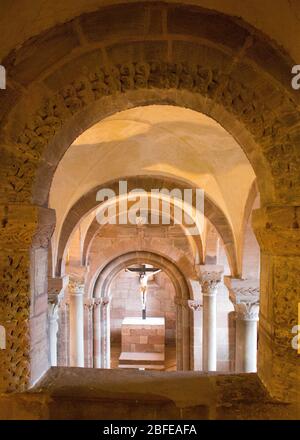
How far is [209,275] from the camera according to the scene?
8.81 metres

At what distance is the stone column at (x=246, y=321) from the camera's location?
19.5 feet

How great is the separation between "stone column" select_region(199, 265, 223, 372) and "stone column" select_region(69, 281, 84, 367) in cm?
272

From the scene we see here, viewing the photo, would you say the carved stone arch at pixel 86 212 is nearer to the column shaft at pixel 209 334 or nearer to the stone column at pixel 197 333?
the column shaft at pixel 209 334

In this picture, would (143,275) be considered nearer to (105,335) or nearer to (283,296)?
(105,335)


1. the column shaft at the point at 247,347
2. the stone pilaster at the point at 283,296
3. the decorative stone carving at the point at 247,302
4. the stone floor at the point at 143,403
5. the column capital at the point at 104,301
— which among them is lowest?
the column capital at the point at 104,301

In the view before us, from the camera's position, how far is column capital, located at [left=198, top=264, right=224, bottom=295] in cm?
862

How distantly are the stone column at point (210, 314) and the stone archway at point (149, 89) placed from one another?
6.21 metres

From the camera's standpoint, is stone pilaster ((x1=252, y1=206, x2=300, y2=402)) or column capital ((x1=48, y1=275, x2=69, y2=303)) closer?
stone pilaster ((x1=252, y1=206, x2=300, y2=402))

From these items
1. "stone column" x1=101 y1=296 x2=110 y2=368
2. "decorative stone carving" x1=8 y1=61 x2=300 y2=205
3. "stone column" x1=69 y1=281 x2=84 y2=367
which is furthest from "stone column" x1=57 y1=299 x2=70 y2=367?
"decorative stone carving" x1=8 y1=61 x2=300 y2=205

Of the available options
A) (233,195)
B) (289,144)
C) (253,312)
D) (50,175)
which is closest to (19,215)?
(50,175)

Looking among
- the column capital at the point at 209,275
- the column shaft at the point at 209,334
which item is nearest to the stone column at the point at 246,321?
the column shaft at the point at 209,334

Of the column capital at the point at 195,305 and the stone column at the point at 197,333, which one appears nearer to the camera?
the stone column at the point at 197,333

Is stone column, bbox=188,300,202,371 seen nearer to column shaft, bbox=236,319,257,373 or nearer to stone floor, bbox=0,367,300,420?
column shaft, bbox=236,319,257,373

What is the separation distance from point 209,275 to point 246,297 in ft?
9.14
